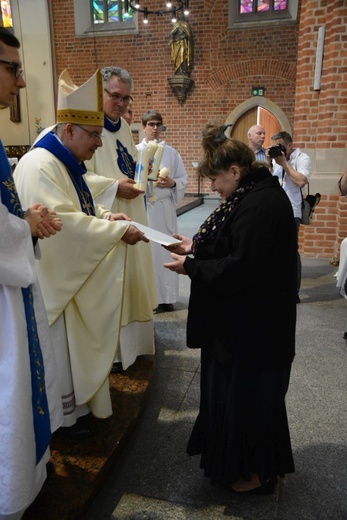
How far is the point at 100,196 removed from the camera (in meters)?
2.70

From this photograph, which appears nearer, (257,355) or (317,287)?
(257,355)

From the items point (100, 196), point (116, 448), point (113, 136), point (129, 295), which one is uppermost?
point (113, 136)

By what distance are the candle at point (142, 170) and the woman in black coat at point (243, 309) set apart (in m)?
1.19

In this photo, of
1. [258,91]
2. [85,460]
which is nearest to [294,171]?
[85,460]

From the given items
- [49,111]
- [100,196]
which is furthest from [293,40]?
[100,196]

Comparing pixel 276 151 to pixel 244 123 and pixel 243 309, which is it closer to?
pixel 243 309

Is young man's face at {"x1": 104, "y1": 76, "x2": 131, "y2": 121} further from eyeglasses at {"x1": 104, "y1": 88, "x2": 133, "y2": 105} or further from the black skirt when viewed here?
the black skirt

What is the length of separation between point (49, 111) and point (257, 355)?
12.0 meters

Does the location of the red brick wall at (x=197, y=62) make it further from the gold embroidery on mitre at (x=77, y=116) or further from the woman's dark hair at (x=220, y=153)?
the woman's dark hair at (x=220, y=153)

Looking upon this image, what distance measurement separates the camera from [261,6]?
10828mm

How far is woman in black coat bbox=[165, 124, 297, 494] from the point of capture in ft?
5.11

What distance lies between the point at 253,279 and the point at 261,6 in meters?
11.4

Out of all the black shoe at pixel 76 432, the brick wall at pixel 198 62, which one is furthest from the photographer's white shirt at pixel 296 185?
the brick wall at pixel 198 62

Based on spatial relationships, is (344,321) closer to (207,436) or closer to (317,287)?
(317,287)
